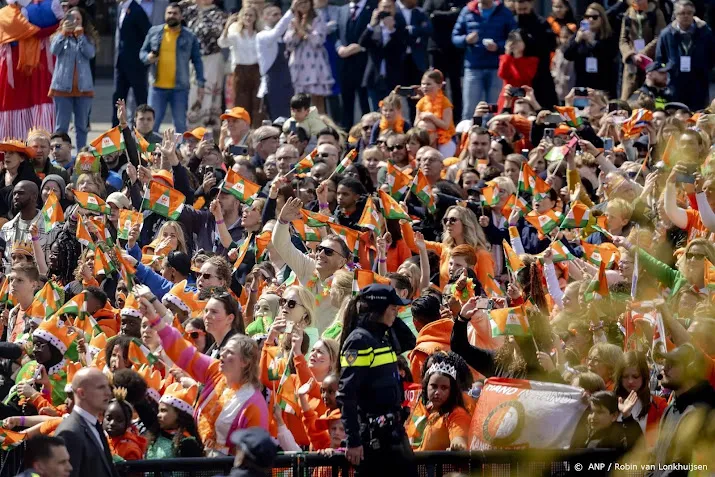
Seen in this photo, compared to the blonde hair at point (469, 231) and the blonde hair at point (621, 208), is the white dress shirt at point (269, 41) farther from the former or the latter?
the blonde hair at point (621, 208)

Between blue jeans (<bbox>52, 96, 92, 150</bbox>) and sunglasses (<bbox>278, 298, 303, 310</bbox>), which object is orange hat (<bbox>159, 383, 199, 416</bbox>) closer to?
sunglasses (<bbox>278, 298, 303, 310</bbox>)

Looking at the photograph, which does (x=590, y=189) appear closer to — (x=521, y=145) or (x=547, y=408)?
(x=521, y=145)

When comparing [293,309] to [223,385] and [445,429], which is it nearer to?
[223,385]

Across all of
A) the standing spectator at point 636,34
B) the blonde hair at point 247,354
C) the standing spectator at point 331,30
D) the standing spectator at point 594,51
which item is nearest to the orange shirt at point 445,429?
the blonde hair at point 247,354

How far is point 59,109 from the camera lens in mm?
18188

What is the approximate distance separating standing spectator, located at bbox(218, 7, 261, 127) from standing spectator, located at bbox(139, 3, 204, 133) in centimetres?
48

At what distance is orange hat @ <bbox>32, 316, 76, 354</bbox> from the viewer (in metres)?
9.96

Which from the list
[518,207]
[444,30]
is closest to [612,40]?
[444,30]

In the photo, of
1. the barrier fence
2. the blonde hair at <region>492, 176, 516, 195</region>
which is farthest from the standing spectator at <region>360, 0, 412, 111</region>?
the barrier fence

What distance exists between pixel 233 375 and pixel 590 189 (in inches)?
239

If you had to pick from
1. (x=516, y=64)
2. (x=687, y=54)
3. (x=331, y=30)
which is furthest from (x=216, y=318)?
(x=331, y=30)

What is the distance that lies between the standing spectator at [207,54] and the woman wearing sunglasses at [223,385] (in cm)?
1070

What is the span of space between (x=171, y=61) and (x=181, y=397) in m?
Result: 9.92

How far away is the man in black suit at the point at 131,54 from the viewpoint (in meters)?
18.8
